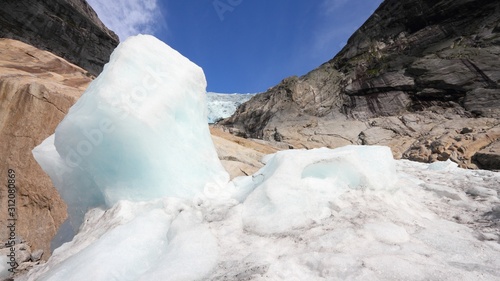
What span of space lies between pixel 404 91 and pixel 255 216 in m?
23.3

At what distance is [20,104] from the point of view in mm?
8945

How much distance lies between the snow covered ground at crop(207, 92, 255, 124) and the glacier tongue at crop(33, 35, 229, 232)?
52062 millimetres

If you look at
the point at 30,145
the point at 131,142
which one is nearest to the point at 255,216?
the point at 131,142

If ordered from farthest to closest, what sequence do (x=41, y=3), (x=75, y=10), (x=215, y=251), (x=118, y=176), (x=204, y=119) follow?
(x=75, y=10) → (x=41, y=3) → (x=204, y=119) → (x=118, y=176) → (x=215, y=251)

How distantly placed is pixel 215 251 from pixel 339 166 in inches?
89.8

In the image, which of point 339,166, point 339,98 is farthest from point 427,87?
point 339,166

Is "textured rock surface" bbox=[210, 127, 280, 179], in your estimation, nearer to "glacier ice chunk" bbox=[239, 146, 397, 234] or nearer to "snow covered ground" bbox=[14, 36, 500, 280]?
"snow covered ground" bbox=[14, 36, 500, 280]

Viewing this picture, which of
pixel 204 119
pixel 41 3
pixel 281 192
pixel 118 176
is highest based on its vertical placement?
pixel 41 3

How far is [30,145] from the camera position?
8680 mm

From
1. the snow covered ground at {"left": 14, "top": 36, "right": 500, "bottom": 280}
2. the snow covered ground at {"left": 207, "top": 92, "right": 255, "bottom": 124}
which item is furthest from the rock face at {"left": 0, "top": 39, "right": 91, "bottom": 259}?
the snow covered ground at {"left": 207, "top": 92, "right": 255, "bottom": 124}

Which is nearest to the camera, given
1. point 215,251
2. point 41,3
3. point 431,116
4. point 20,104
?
point 215,251

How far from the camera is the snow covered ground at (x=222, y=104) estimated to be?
204ft

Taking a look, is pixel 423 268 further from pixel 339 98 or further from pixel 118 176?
pixel 339 98

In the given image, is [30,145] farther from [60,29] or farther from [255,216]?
[60,29]
